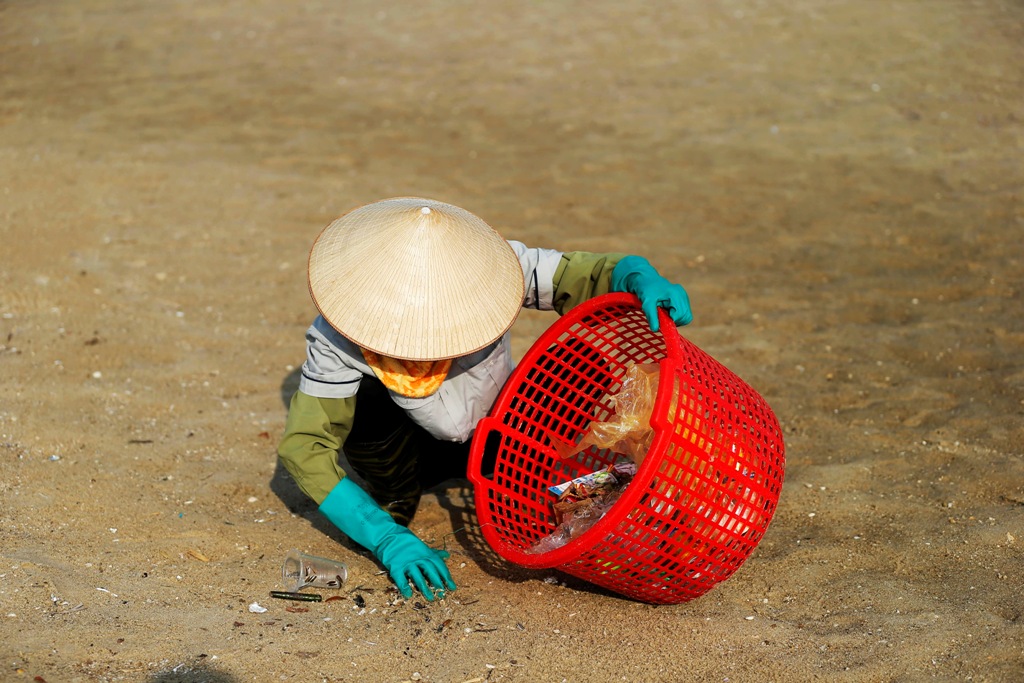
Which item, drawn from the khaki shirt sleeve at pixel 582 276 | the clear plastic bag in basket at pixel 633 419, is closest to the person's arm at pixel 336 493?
the clear plastic bag in basket at pixel 633 419

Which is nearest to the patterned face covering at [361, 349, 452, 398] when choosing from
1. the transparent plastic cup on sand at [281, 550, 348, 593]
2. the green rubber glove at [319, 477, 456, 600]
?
the green rubber glove at [319, 477, 456, 600]

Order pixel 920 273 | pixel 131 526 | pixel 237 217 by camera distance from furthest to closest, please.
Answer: pixel 237 217, pixel 920 273, pixel 131 526

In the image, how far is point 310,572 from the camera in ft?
9.11

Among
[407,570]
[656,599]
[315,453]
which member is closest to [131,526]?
[315,453]

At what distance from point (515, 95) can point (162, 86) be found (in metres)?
2.44

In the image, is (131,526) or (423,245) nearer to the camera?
(423,245)

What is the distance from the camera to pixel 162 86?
23.2 feet

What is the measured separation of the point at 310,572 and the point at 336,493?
285 mm

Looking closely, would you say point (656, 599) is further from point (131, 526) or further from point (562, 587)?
point (131, 526)

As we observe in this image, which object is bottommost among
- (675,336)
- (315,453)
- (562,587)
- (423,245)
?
(562,587)

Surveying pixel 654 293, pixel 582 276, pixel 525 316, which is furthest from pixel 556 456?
pixel 525 316

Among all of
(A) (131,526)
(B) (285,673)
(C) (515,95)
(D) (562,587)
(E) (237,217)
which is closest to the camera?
(B) (285,673)

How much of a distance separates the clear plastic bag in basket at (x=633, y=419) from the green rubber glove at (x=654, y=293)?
0.18m

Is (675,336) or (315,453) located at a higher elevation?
(675,336)
